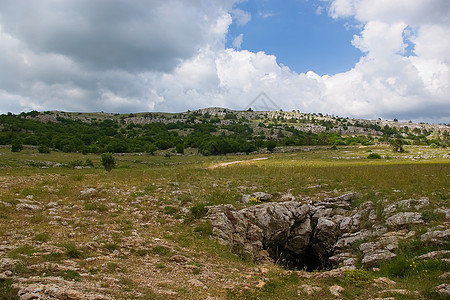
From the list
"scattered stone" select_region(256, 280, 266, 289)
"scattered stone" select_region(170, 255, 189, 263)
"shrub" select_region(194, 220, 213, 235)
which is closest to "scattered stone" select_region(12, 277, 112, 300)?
"scattered stone" select_region(170, 255, 189, 263)

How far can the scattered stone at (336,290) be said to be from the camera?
7529 millimetres

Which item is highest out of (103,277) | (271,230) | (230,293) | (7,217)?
(7,217)

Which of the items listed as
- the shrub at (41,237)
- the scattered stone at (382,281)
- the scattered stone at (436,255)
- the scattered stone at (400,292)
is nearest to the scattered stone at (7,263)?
the shrub at (41,237)

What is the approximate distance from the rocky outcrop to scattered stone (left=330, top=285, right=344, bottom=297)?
3005 millimetres

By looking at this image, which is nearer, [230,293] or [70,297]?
[70,297]

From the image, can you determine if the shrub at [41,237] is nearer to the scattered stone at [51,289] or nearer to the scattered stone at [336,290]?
the scattered stone at [51,289]

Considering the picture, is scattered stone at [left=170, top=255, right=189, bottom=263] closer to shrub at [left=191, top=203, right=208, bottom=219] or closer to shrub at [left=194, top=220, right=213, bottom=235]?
shrub at [left=194, top=220, right=213, bottom=235]

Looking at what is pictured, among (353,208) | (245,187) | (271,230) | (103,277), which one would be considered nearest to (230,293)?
(103,277)

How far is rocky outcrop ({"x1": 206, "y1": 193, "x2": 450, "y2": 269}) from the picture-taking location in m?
11.3

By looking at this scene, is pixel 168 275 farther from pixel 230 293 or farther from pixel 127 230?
pixel 127 230

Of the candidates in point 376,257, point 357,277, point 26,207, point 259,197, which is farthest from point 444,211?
Answer: point 26,207

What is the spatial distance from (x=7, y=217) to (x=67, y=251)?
4.72 meters

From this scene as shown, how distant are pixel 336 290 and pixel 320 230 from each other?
8.41 m

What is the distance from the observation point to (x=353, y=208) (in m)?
15.9
